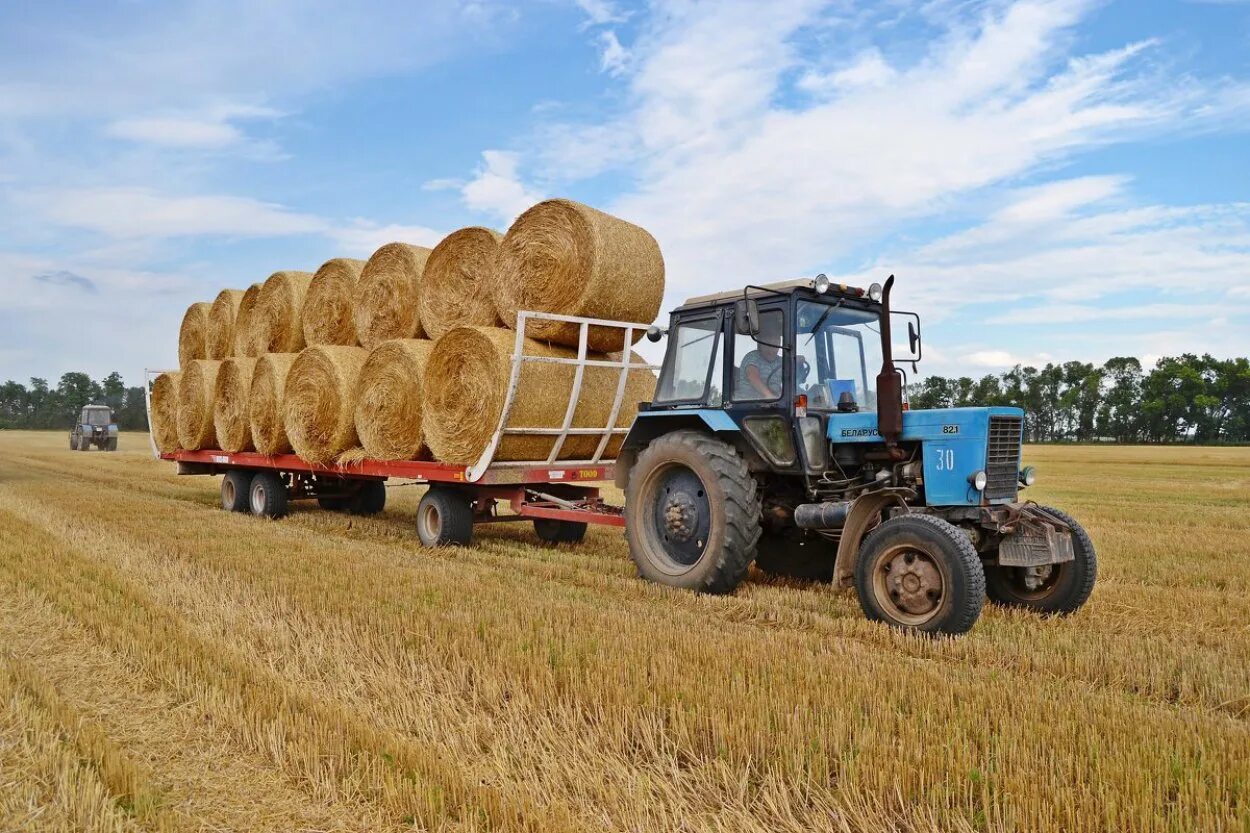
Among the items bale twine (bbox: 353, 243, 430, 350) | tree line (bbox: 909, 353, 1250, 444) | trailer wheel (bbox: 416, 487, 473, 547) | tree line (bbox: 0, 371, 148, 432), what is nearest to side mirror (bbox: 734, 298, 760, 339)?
trailer wheel (bbox: 416, 487, 473, 547)

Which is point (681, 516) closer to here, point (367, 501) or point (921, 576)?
point (921, 576)

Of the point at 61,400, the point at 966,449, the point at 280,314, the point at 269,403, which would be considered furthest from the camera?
the point at 61,400

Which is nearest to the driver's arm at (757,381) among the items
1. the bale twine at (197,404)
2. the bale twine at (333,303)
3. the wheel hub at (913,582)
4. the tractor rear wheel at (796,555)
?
the tractor rear wheel at (796,555)

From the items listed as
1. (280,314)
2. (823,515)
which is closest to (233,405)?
(280,314)

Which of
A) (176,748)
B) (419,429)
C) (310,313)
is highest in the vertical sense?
(310,313)

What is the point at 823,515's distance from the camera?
20.5ft

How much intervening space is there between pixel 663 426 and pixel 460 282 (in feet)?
10.3

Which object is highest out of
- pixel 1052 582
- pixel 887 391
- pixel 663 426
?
pixel 887 391

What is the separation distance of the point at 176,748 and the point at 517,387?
4.96 m

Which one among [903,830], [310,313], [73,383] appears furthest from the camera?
[73,383]

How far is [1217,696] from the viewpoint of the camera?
440cm

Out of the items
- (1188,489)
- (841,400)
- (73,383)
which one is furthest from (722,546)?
(73,383)

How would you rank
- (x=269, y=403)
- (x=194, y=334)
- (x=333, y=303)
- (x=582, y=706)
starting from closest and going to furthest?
(x=582, y=706)
(x=333, y=303)
(x=269, y=403)
(x=194, y=334)

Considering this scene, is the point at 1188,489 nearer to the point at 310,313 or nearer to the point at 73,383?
the point at 310,313
